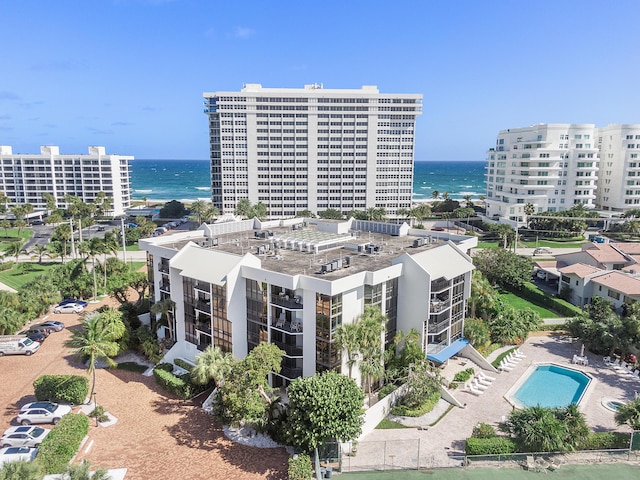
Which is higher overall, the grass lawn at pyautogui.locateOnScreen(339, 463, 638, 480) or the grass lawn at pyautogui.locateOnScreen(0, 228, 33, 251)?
the grass lawn at pyautogui.locateOnScreen(0, 228, 33, 251)

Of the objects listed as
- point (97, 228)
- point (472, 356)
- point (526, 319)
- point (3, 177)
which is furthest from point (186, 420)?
point (3, 177)

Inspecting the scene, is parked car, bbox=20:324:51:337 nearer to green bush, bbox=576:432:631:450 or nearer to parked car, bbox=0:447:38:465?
parked car, bbox=0:447:38:465

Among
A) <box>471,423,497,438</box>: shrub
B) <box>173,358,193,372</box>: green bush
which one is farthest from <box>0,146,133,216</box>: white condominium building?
<box>471,423,497,438</box>: shrub

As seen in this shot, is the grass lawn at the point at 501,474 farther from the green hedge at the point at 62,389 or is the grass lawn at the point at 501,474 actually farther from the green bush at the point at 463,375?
the green hedge at the point at 62,389

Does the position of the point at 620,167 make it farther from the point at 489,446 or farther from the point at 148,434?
the point at 148,434

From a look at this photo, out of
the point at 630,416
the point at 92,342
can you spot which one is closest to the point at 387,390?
the point at 630,416

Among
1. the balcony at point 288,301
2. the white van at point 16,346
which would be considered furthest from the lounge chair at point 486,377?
the white van at point 16,346
